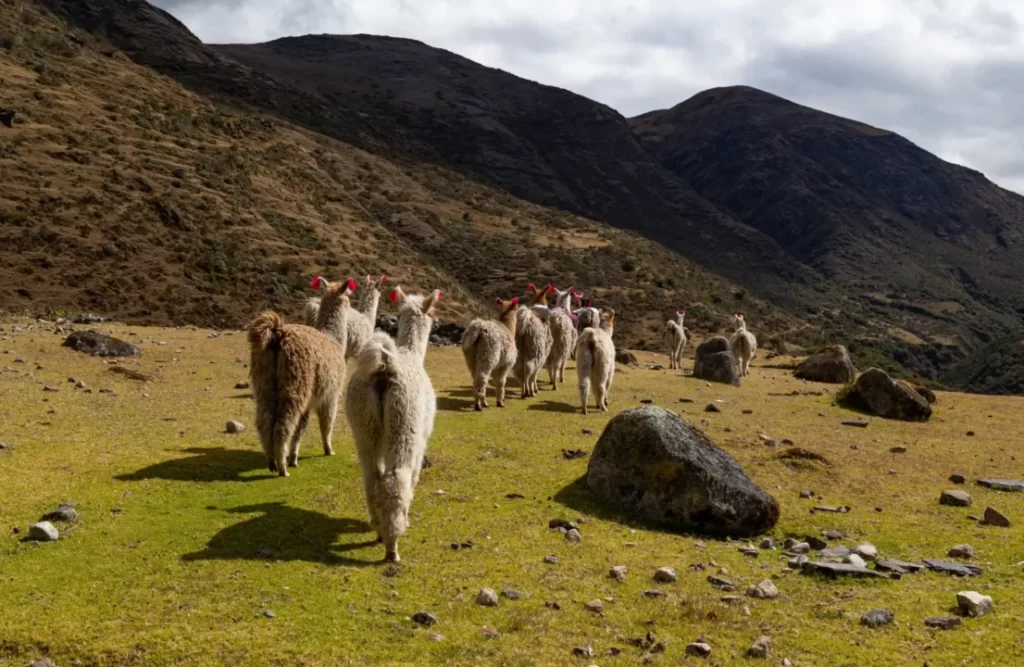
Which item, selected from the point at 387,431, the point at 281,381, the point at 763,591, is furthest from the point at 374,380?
the point at 763,591

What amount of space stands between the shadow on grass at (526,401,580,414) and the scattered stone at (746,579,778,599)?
9904 mm

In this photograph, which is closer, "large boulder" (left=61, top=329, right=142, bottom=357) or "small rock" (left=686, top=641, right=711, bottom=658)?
"small rock" (left=686, top=641, right=711, bottom=658)

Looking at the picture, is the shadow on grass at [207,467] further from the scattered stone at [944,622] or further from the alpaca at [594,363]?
the scattered stone at [944,622]

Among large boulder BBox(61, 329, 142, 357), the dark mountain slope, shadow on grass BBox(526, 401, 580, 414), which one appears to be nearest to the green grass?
shadow on grass BBox(526, 401, 580, 414)

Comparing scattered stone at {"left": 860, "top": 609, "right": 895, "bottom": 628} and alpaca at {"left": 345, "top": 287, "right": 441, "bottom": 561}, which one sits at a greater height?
alpaca at {"left": 345, "top": 287, "right": 441, "bottom": 561}

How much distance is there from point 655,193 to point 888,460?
14816cm

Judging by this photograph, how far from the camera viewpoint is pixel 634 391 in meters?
21.4

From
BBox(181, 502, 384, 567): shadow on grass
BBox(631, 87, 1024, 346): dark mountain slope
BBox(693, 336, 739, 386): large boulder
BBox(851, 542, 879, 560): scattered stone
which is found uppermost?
BBox(631, 87, 1024, 346): dark mountain slope

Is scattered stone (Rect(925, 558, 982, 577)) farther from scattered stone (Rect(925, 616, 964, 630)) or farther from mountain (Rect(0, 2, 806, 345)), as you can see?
mountain (Rect(0, 2, 806, 345))

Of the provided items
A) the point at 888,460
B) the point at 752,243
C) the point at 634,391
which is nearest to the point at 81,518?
the point at 888,460

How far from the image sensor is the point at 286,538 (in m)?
8.05

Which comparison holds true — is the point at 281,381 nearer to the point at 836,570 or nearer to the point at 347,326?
the point at 347,326

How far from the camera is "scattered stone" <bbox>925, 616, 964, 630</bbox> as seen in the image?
636cm

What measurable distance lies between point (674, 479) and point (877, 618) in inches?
140
